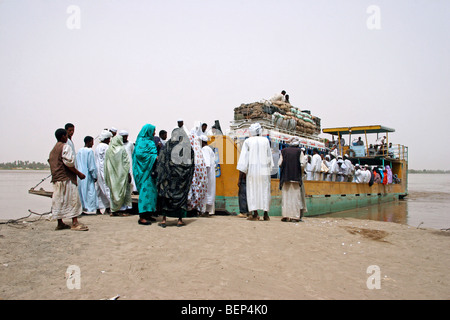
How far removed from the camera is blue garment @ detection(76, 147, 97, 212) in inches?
267

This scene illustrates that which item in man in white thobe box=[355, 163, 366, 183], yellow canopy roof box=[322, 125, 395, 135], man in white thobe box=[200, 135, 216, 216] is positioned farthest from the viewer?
yellow canopy roof box=[322, 125, 395, 135]

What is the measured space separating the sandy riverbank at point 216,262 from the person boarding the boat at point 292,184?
3.56ft

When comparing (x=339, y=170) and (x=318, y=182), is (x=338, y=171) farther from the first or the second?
(x=318, y=182)

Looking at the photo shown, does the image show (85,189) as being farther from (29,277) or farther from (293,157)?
(293,157)

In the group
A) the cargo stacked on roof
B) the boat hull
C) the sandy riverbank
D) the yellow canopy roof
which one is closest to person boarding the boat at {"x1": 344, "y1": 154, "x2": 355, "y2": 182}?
the boat hull

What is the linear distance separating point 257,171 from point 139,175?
228 cm

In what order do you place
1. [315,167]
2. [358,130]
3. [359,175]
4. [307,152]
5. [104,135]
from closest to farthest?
1. [104,135]
2. [315,167]
3. [307,152]
4. [359,175]
5. [358,130]

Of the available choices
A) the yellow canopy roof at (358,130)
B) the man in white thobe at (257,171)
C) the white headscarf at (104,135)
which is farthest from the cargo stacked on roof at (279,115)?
the white headscarf at (104,135)

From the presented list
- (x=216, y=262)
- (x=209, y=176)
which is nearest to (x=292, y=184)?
(x=209, y=176)

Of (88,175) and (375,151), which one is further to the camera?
(375,151)

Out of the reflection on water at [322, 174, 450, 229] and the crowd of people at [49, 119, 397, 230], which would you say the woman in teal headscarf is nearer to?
the crowd of people at [49, 119, 397, 230]

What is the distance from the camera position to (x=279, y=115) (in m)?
12.2

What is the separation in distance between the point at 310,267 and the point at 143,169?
10.7 ft

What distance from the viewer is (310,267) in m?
3.55
